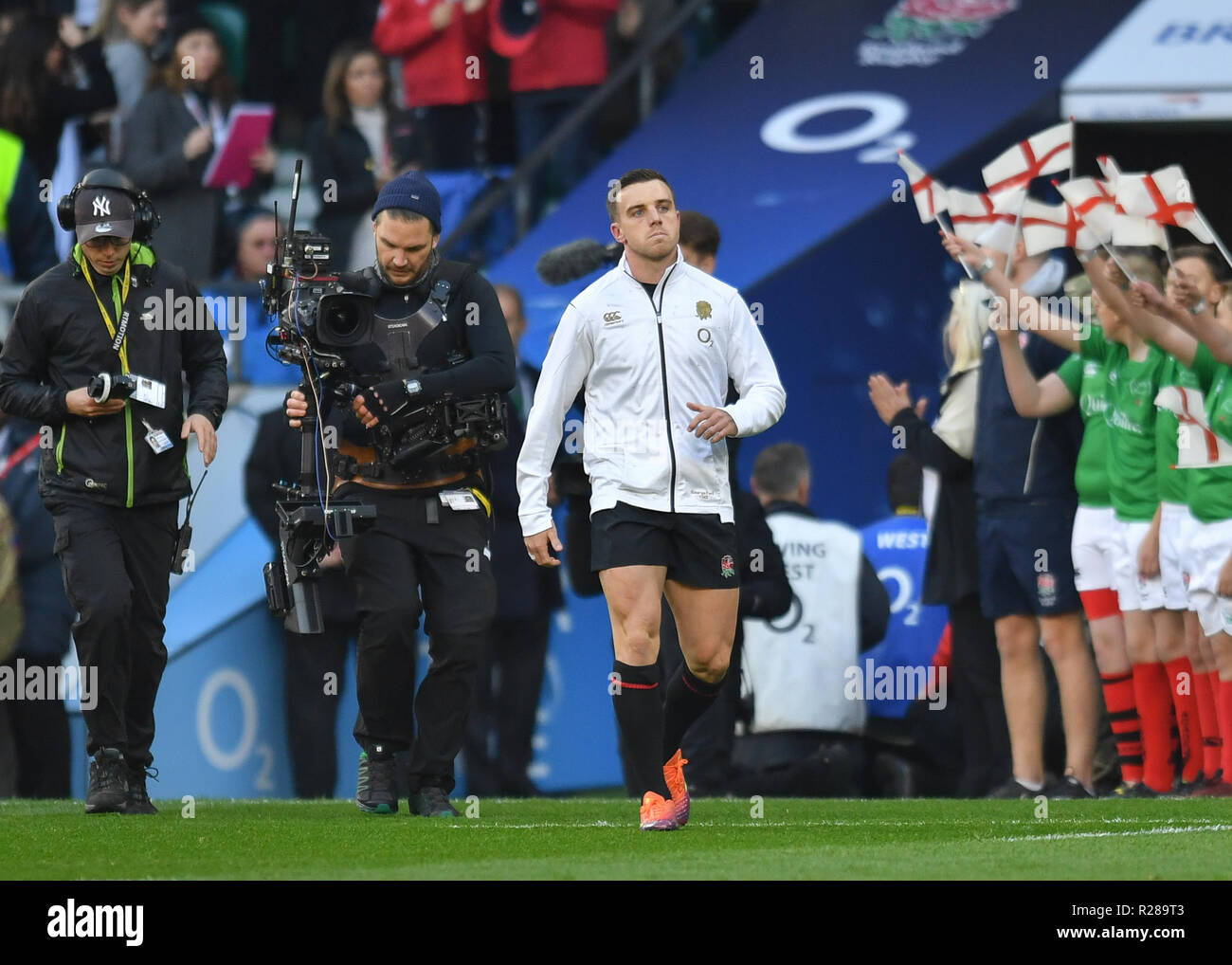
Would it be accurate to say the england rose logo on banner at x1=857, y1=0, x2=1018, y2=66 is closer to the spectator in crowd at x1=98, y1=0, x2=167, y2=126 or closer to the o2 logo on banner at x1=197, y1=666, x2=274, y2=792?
the spectator in crowd at x1=98, y1=0, x2=167, y2=126

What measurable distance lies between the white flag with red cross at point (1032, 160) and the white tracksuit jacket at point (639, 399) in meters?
2.64

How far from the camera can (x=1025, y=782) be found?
955 centimetres

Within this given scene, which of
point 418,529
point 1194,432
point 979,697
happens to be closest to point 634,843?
point 418,529

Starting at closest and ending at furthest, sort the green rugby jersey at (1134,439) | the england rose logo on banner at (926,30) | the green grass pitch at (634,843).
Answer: the green grass pitch at (634,843), the green rugby jersey at (1134,439), the england rose logo on banner at (926,30)

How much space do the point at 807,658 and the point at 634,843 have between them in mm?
3381

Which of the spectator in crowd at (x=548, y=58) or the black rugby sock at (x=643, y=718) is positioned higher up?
the spectator in crowd at (x=548, y=58)

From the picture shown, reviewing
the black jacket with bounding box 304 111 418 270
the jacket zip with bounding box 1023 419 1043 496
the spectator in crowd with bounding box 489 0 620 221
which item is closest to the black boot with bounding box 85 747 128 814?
the jacket zip with bounding box 1023 419 1043 496

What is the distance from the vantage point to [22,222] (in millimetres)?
12750

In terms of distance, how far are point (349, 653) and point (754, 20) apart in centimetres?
546

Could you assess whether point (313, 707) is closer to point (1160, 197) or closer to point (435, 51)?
point (1160, 197)

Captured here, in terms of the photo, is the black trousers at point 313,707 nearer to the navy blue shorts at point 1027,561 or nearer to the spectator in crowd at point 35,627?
the spectator in crowd at point 35,627

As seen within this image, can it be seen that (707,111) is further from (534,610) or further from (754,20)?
(534,610)

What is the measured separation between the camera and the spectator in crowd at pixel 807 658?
10.2 meters

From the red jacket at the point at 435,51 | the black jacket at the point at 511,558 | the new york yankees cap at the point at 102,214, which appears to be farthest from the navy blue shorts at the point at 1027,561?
the red jacket at the point at 435,51
